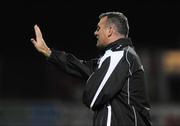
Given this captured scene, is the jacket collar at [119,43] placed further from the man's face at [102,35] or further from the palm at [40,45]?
the palm at [40,45]

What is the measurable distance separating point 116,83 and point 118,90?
0.05 m

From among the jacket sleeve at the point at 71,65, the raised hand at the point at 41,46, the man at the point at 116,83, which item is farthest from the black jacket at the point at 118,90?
the raised hand at the point at 41,46

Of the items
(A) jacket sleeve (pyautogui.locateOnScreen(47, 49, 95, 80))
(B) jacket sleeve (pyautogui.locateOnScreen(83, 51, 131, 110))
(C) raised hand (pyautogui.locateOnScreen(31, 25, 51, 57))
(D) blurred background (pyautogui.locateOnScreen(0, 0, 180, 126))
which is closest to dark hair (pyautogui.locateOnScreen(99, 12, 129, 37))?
(B) jacket sleeve (pyautogui.locateOnScreen(83, 51, 131, 110))

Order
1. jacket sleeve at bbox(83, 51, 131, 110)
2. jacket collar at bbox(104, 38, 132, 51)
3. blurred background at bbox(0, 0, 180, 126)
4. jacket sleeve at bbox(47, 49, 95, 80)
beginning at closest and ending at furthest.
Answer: jacket sleeve at bbox(83, 51, 131, 110) → jacket collar at bbox(104, 38, 132, 51) → jacket sleeve at bbox(47, 49, 95, 80) → blurred background at bbox(0, 0, 180, 126)

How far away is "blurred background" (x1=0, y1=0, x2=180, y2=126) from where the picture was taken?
38.7ft

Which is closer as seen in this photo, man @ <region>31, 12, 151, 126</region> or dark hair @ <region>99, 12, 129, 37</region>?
man @ <region>31, 12, 151, 126</region>

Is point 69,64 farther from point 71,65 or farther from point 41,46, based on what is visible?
point 41,46

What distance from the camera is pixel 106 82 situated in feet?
13.3

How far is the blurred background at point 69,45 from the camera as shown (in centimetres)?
1180

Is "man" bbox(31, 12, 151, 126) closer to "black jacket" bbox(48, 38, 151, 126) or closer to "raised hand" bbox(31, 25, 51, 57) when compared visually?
"black jacket" bbox(48, 38, 151, 126)

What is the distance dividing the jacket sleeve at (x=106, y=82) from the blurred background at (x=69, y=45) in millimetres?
7132

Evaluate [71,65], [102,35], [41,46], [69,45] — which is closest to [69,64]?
[71,65]

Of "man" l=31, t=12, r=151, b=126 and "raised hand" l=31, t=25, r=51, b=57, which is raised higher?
"raised hand" l=31, t=25, r=51, b=57

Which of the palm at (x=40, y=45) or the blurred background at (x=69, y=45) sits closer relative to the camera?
the palm at (x=40, y=45)
